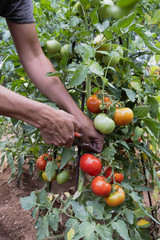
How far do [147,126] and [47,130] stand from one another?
463mm

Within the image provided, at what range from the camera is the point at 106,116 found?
838 mm

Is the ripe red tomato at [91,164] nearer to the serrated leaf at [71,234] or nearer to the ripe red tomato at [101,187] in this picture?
the ripe red tomato at [101,187]

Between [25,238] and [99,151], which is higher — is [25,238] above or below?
below

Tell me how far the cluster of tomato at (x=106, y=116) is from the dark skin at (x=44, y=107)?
0.05 m

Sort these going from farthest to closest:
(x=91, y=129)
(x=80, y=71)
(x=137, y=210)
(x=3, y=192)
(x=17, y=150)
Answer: (x=3, y=192), (x=17, y=150), (x=137, y=210), (x=91, y=129), (x=80, y=71)

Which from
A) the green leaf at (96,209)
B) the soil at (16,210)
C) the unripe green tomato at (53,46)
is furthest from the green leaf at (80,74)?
the soil at (16,210)

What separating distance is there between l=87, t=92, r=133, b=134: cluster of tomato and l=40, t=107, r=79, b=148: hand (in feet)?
0.31

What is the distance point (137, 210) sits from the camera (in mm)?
964

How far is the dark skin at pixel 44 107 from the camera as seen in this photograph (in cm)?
74

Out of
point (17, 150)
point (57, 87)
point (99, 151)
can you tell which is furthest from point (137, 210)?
point (17, 150)

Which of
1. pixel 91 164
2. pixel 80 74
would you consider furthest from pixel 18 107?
pixel 91 164

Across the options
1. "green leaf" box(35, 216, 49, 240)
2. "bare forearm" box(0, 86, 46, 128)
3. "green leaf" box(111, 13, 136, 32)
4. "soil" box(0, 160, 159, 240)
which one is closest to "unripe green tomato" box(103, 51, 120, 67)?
"green leaf" box(111, 13, 136, 32)

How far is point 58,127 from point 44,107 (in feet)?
0.29

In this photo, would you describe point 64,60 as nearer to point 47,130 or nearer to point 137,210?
point 47,130
